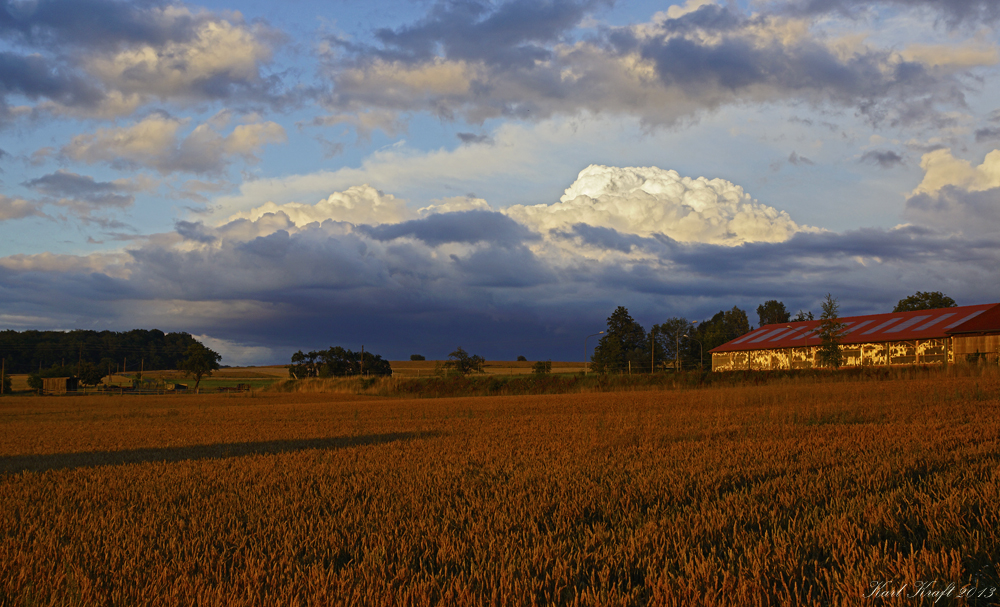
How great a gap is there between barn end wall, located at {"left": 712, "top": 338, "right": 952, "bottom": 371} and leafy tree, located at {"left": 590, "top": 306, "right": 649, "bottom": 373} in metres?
25.7

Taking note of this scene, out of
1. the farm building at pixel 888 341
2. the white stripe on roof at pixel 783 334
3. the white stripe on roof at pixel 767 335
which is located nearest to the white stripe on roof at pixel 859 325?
the farm building at pixel 888 341

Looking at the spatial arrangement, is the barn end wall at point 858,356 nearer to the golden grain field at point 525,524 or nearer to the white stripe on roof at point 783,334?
the white stripe on roof at point 783,334

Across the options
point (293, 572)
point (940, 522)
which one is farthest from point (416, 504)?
point (940, 522)

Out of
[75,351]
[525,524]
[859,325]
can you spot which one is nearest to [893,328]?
[859,325]

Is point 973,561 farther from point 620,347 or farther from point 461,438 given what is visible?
point 620,347

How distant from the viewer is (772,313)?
164 meters

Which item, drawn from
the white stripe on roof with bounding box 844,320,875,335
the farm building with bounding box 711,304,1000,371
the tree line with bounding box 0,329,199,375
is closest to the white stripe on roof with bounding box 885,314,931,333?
the farm building with bounding box 711,304,1000,371

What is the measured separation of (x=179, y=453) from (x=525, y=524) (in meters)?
9.71

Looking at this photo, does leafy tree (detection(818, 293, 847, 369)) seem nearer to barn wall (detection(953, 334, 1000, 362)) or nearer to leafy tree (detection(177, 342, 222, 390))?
barn wall (detection(953, 334, 1000, 362))

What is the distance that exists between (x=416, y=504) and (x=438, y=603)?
9.09 ft

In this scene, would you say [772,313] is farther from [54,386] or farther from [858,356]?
[54,386]

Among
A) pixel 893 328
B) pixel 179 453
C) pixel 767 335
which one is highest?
pixel 893 328

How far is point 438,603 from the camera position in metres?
3.40

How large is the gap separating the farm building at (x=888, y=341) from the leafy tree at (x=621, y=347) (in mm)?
27319
